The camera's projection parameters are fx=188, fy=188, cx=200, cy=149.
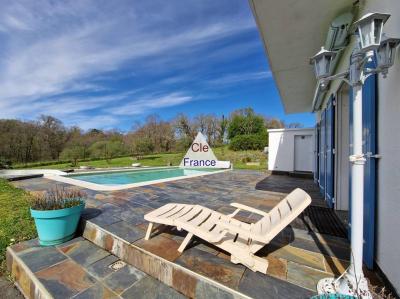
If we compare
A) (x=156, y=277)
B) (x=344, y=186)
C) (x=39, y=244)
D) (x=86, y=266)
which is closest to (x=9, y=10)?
(x=39, y=244)

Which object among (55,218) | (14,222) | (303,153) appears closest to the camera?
(55,218)

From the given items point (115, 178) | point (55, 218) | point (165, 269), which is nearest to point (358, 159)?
point (165, 269)

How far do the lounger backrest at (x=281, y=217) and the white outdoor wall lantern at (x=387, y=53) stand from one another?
1276mm

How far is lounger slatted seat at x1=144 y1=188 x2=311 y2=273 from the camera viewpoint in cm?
174

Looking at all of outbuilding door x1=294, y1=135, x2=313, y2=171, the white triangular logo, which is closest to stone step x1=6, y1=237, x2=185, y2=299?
outbuilding door x1=294, y1=135, x2=313, y2=171

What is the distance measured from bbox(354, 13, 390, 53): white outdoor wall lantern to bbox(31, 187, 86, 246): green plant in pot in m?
3.38

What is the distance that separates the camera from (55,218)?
2.38m

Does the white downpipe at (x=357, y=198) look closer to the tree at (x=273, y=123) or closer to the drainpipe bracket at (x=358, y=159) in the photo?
the drainpipe bracket at (x=358, y=159)

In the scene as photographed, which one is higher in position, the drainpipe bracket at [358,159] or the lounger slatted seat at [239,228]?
the drainpipe bracket at [358,159]

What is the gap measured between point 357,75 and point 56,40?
8159 mm

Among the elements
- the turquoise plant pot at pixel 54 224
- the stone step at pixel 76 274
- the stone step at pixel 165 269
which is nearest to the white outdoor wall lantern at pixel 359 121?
the stone step at pixel 165 269

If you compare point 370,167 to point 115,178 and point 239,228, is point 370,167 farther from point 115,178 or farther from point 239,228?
point 115,178

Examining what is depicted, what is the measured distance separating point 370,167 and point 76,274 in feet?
9.88

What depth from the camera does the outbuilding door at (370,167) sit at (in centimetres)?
169
